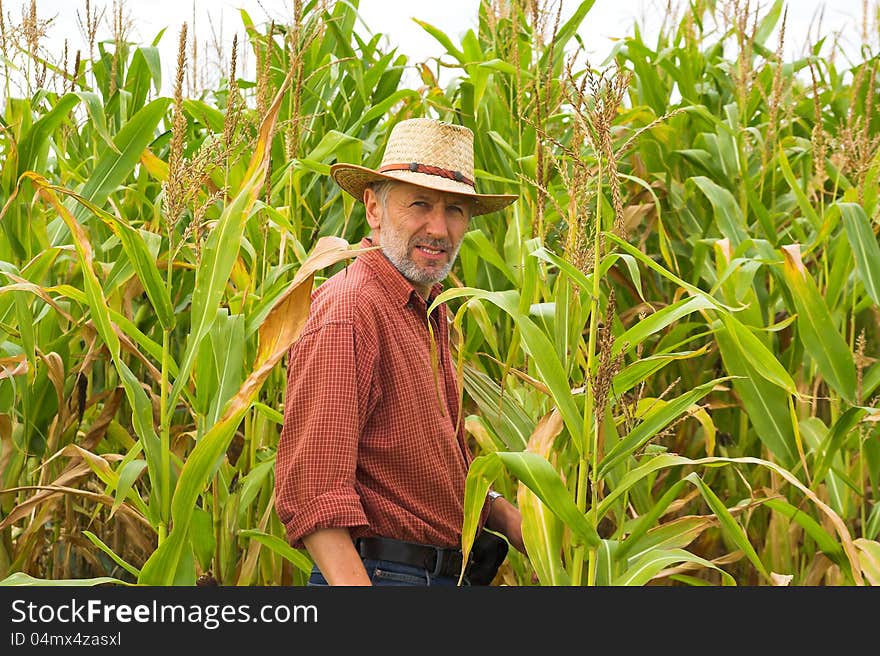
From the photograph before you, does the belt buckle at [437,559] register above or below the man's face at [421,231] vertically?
below

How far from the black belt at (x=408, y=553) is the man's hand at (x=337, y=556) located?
0.14 metres

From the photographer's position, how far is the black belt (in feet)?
6.63

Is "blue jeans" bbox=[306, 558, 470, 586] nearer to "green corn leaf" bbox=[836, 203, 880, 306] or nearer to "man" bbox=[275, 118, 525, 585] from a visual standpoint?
"man" bbox=[275, 118, 525, 585]

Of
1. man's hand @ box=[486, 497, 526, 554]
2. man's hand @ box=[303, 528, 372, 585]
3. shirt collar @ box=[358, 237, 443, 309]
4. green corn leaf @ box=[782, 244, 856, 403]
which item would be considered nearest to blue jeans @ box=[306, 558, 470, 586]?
man's hand @ box=[303, 528, 372, 585]

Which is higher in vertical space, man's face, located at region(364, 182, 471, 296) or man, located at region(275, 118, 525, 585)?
man's face, located at region(364, 182, 471, 296)

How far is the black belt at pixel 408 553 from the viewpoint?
2.02m

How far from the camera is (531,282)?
2.07 m

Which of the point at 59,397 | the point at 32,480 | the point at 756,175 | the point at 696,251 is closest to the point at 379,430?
the point at 59,397

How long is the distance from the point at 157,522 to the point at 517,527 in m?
0.83

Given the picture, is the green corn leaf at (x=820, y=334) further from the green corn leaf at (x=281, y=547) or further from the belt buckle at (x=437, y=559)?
the green corn leaf at (x=281, y=547)

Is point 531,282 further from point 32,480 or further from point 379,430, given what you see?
point 32,480

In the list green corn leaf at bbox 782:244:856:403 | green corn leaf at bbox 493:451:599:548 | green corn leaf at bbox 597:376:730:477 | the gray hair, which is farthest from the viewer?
green corn leaf at bbox 782:244:856:403

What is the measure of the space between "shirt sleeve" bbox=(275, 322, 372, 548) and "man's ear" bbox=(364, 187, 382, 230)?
409mm

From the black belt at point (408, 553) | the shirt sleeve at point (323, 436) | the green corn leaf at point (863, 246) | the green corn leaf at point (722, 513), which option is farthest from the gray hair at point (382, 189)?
the green corn leaf at point (863, 246)
